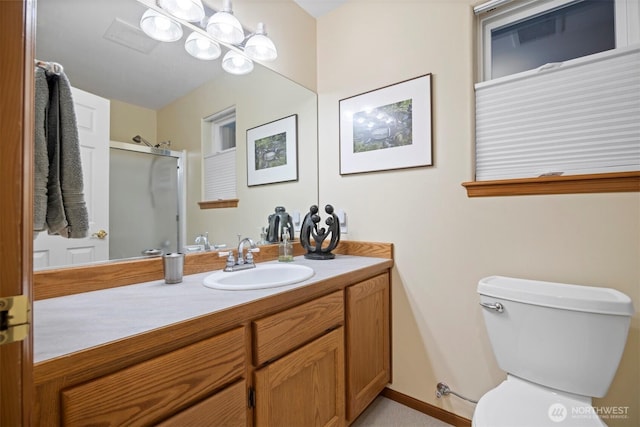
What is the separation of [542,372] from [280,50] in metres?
2.11

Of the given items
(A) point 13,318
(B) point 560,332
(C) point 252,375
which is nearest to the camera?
(A) point 13,318

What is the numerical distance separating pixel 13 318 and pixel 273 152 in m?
1.57

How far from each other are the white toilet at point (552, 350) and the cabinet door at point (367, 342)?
52 centimetres

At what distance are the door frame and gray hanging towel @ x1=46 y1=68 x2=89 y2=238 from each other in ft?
1.26

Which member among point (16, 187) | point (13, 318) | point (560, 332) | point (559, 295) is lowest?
point (560, 332)

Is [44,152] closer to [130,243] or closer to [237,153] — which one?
[130,243]

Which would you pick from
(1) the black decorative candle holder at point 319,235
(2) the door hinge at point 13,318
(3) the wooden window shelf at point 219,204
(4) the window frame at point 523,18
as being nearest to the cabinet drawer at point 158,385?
(2) the door hinge at point 13,318

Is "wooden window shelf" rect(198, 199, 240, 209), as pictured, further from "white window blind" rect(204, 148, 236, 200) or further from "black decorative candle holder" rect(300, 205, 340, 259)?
"black decorative candle holder" rect(300, 205, 340, 259)

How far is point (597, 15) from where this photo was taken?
120 cm

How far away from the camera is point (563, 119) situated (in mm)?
1200

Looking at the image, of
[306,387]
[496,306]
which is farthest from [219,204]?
[496,306]

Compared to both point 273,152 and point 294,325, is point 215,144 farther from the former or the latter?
point 294,325

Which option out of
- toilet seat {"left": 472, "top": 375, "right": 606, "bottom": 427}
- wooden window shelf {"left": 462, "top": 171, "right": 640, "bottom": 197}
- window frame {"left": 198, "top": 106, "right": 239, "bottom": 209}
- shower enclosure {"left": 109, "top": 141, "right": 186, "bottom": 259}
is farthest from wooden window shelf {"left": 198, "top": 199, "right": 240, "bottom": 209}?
toilet seat {"left": 472, "top": 375, "right": 606, "bottom": 427}

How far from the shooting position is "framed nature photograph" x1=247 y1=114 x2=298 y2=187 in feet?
5.71
